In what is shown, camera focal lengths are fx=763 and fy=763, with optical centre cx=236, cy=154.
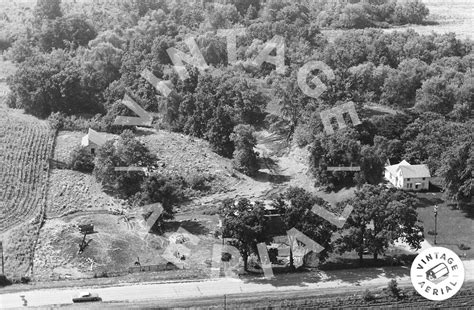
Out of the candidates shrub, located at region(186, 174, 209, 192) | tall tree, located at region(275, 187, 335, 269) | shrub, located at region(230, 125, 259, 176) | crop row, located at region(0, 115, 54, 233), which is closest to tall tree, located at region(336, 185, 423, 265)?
tall tree, located at region(275, 187, 335, 269)

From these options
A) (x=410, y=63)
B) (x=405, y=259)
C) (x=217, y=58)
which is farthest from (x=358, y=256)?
(x=217, y=58)

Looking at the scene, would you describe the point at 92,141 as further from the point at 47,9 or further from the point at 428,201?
the point at 47,9

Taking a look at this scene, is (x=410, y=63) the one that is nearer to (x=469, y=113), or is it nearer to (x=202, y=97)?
(x=469, y=113)

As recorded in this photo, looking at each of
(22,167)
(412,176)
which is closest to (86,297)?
(22,167)

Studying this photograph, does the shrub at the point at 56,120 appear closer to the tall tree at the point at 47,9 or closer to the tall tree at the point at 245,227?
the tall tree at the point at 245,227

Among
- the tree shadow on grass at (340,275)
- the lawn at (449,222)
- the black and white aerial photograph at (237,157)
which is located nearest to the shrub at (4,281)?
the black and white aerial photograph at (237,157)
